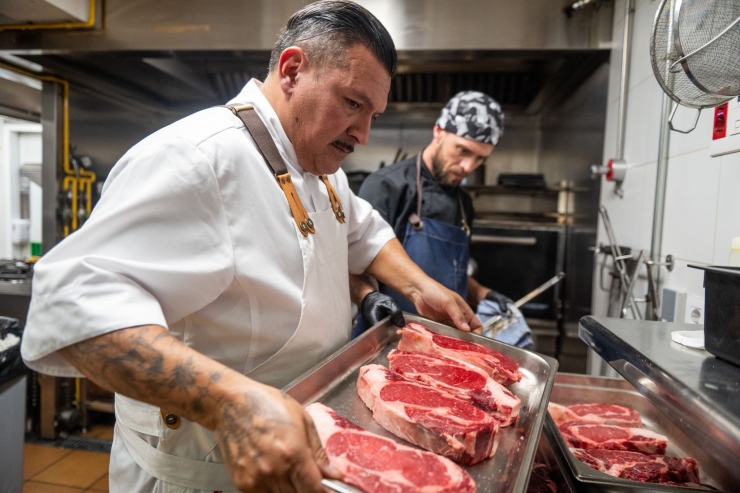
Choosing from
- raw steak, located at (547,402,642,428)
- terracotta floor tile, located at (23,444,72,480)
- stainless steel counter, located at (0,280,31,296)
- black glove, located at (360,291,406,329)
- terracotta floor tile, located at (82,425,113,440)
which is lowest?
terracotta floor tile, located at (82,425,113,440)

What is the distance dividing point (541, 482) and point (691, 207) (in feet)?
4.06

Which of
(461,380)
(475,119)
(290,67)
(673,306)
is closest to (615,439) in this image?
(461,380)

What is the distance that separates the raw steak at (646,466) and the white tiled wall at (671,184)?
0.73 m

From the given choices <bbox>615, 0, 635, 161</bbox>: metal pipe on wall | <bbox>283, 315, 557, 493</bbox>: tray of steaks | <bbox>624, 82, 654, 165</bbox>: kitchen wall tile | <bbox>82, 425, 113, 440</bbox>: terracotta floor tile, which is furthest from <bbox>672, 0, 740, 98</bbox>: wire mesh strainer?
Result: <bbox>82, 425, 113, 440</bbox>: terracotta floor tile

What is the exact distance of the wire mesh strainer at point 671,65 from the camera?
126 cm

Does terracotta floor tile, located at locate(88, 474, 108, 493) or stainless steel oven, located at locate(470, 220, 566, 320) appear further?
stainless steel oven, located at locate(470, 220, 566, 320)

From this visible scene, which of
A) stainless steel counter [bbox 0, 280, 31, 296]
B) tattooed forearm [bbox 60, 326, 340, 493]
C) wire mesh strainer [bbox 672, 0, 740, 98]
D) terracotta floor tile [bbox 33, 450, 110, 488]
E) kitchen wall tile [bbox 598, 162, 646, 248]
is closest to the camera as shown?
tattooed forearm [bbox 60, 326, 340, 493]

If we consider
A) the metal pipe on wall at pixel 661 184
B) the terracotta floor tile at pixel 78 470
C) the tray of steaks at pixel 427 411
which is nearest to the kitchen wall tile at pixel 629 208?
the metal pipe on wall at pixel 661 184

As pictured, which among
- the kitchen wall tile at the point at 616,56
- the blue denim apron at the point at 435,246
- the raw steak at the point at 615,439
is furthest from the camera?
the kitchen wall tile at the point at 616,56

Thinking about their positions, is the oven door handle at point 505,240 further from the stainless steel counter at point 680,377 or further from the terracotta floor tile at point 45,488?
the terracotta floor tile at point 45,488

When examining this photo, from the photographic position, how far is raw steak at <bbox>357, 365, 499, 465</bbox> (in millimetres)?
961

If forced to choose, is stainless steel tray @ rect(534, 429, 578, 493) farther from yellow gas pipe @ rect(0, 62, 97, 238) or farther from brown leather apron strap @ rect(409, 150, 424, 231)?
yellow gas pipe @ rect(0, 62, 97, 238)

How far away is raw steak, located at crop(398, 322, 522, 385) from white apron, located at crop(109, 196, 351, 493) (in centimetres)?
25

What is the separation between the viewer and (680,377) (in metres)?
0.89
